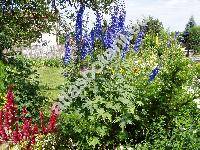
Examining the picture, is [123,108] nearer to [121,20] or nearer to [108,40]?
[108,40]

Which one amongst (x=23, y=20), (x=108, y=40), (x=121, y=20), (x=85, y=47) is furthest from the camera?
(x=23, y=20)

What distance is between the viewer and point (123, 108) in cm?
603

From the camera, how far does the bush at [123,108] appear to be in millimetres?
5789

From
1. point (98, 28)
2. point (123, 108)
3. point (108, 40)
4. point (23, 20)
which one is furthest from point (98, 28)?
point (23, 20)

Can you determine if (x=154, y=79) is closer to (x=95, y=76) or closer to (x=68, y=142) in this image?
(x=95, y=76)

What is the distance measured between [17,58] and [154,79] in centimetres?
366

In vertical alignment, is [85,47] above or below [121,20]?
below

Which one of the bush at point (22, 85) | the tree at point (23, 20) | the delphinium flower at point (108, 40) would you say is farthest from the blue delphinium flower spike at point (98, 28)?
the tree at point (23, 20)

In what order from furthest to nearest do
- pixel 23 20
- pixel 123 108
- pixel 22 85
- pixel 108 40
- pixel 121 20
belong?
pixel 23 20 → pixel 22 85 → pixel 121 20 → pixel 108 40 → pixel 123 108

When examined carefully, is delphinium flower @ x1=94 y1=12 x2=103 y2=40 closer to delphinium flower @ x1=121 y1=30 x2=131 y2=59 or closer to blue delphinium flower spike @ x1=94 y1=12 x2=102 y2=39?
blue delphinium flower spike @ x1=94 y1=12 x2=102 y2=39

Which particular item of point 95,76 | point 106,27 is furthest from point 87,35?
point 95,76

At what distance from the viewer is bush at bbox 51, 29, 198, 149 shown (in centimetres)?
579

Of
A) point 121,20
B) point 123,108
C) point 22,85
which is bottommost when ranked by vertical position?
point 22,85

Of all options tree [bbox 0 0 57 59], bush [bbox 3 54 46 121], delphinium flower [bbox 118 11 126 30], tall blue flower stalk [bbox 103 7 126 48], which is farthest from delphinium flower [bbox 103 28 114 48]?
tree [bbox 0 0 57 59]
